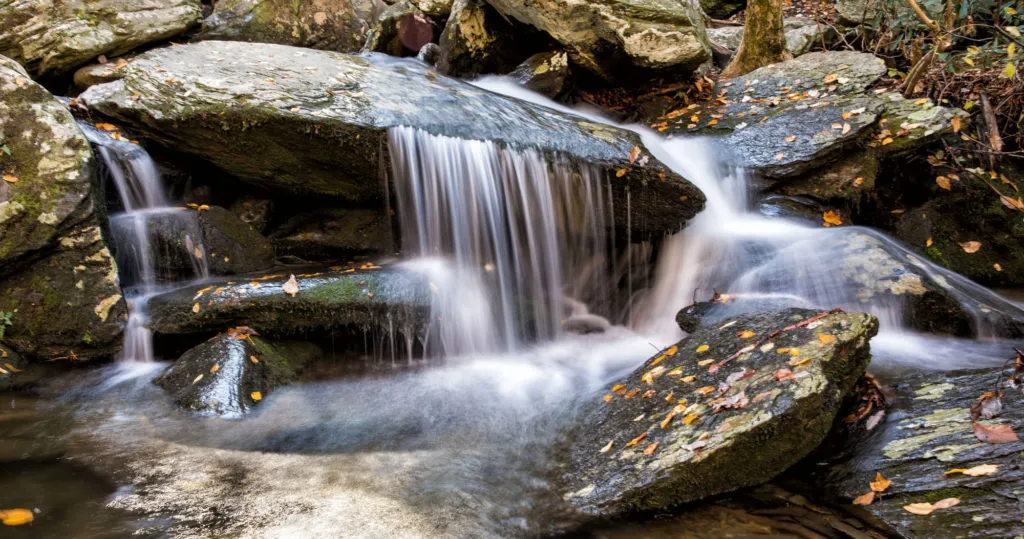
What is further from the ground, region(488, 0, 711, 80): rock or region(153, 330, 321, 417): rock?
region(488, 0, 711, 80): rock

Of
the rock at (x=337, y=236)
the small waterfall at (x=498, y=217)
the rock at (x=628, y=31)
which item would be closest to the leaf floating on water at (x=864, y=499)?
the small waterfall at (x=498, y=217)

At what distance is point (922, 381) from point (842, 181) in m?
3.81

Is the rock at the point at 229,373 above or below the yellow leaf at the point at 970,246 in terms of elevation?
below

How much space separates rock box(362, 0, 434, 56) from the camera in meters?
10.0

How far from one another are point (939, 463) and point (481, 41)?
27.1 ft

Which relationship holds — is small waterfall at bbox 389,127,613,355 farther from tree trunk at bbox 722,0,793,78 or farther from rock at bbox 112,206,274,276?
tree trunk at bbox 722,0,793,78

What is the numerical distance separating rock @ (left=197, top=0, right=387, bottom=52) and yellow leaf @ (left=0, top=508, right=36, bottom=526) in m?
8.70

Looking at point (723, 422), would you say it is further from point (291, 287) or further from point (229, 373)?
point (291, 287)

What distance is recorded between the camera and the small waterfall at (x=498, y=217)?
564cm

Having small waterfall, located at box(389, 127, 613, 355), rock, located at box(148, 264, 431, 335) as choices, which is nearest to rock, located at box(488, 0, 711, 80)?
small waterfall, located at box(389, 127, 613, 355)

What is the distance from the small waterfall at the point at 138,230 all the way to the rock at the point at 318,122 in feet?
1.50

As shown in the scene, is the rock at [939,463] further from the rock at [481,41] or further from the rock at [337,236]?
the rock at [481,41]

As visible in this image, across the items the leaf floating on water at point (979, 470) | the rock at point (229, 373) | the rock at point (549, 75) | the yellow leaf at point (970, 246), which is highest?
the rock at point (549, 75)

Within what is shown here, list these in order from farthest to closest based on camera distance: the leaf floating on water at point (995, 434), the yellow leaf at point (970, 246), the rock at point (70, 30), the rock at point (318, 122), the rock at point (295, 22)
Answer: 1. the rock at point (295, 22)
2. the rock at point (70, 30)
3. the yellow leaf at point (970, 246)
4. the rock at point (318, 122)
5. the leaf floating on water at point (995, 434)
